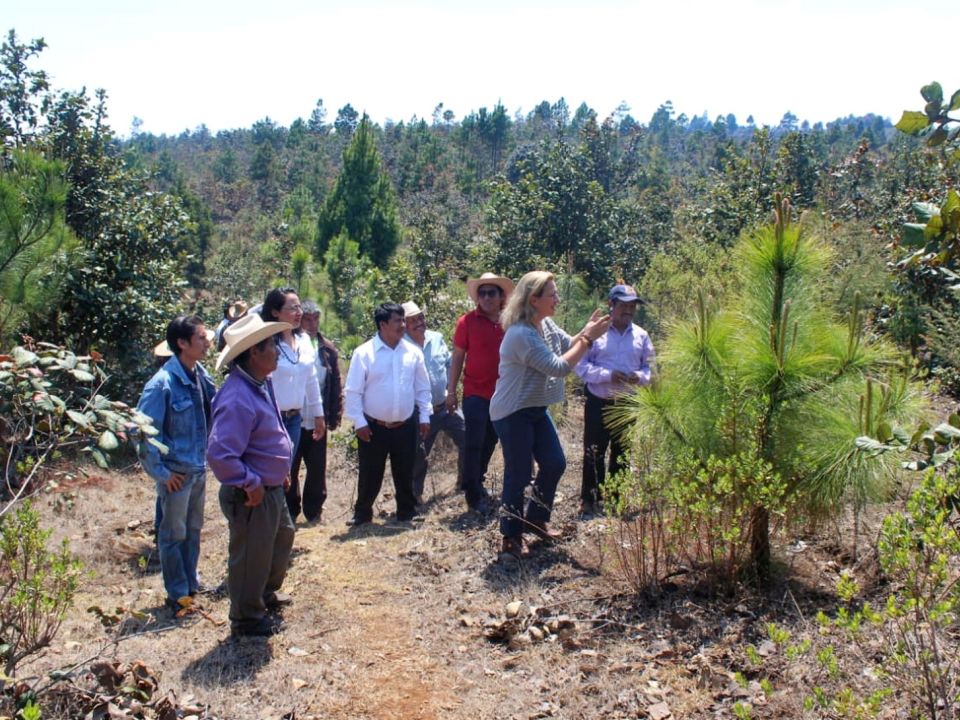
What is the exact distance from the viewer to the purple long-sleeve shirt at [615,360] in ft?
18.2

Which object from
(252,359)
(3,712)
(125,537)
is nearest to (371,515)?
(125,537)

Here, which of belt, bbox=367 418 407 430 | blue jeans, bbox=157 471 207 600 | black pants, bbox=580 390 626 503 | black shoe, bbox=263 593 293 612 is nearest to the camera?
black shoe, bbox=263 593 293 612

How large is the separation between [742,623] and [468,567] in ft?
5.79

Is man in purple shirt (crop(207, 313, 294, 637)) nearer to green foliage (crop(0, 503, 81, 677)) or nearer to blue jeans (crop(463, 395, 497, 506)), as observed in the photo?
green foliage (crop(0, 503, 81, 677))

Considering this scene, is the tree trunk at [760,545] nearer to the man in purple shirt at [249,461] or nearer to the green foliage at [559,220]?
the man in purple shirt at [249,461]

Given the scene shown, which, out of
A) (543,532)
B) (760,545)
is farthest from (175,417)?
(760,545)

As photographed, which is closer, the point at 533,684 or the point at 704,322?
the point at 533,684

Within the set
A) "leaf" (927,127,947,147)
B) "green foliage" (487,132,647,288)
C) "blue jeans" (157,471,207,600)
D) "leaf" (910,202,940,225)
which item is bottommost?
"blue jeans" (157,471,207,600)

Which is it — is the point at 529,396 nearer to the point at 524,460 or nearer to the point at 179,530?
the point at 524,460

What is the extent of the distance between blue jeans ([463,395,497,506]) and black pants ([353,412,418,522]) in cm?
39

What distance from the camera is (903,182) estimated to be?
49.4 ft

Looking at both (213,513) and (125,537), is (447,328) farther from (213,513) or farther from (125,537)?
(125,537)

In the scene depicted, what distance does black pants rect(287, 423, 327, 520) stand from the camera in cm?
607

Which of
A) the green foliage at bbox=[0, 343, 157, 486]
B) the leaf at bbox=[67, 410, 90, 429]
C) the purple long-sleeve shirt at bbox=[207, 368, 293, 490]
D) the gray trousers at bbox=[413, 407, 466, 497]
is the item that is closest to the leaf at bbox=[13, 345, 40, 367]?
the green foliage at bbox=[0, 343, 157, 486]
